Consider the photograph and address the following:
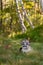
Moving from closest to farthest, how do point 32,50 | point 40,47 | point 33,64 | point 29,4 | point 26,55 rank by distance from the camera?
1. point 33,64
2. point 26,55
3. point 32,50
4. point 40,47
5. point 29,4

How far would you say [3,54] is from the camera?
6410 millimetres

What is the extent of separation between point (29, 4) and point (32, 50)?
11.6 metres

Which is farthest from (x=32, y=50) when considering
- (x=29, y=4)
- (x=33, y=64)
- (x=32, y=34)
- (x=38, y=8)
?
(x=38, y=8)

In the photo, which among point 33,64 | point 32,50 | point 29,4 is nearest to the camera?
point 33,64

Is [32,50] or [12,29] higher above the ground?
[32,50]

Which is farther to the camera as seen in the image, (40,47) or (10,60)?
(40,47)

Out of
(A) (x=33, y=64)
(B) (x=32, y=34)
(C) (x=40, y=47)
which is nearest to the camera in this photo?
(A) (x=33, y=64)

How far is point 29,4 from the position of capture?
18.0 meters

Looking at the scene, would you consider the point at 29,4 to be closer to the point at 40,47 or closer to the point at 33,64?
the point at 40,47

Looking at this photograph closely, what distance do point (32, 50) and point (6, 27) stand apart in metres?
13.4

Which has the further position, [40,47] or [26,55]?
[40,47]

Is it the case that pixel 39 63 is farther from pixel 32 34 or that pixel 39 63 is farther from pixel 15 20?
pixel 15 20

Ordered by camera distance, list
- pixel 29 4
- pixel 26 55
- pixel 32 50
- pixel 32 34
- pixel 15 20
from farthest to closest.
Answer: pixel 15 20, pixel 29 4, pixel 32 34, pixel 32 50, pixel 26 55

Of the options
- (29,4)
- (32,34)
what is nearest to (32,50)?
(32,34)
